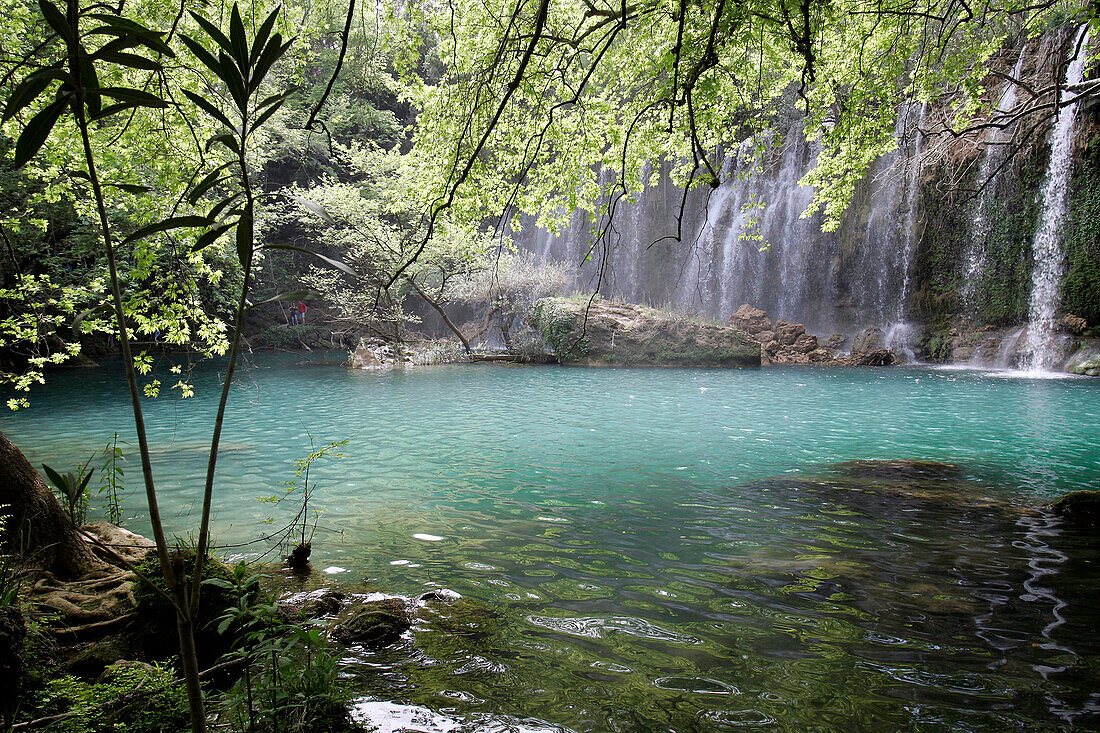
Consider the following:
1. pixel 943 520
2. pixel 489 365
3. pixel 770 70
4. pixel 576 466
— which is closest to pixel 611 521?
pixel 576 466

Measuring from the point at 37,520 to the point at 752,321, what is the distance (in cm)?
2239

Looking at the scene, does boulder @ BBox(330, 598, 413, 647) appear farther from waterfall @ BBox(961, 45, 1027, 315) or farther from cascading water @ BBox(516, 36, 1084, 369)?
waterfall @ BBox(961, 45, 1027, 315)

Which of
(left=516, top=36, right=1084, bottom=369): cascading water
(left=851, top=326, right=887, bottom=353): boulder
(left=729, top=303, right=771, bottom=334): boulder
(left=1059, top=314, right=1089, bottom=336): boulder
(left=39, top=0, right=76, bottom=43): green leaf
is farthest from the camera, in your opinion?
(left=729, top=303, right=771, bottom=334): boulder

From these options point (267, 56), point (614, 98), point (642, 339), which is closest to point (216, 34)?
point (267, 56)

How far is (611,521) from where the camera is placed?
17.0 ft

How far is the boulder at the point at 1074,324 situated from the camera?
16.4 m

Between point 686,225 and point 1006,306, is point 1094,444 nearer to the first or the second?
point 1006,306

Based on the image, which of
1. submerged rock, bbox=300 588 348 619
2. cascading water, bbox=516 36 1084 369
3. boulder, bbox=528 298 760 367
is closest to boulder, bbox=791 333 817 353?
cascading water, bbox=516 36 1084 369

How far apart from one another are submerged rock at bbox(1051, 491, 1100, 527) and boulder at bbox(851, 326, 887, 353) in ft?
56.5

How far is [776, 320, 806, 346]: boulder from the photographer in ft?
72.6

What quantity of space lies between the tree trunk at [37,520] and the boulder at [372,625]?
5.55 ft

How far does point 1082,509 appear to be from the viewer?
4.89 meters

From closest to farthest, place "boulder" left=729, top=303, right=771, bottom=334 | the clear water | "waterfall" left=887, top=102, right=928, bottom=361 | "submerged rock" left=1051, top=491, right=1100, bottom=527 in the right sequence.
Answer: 1. the clear water
2. "submerged rock" left=1051, top=491, right=1100, bottom=527
3. "waterfall" left=887, top=102, right=928, bottom=361
4. "boulder" left=729, top=303, right=771, bottom=334

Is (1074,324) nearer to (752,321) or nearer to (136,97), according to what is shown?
(752,321)
